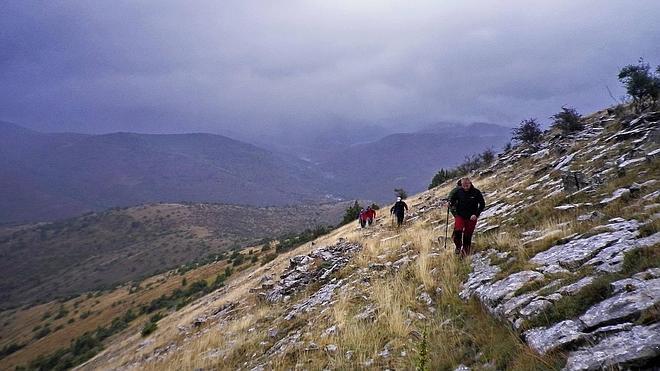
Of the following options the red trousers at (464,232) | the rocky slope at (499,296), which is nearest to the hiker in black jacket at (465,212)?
the red trousers at (464,232)

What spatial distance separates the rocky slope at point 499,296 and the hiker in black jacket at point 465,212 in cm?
35

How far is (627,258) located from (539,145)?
21.3m

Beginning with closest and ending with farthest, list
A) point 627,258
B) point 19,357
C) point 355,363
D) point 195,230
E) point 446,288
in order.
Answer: point 627,258
point 355,363
point 446,288
point 19,357
point 195,230

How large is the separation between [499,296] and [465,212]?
12.9 feet

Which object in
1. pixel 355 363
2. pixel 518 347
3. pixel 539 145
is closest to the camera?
pixel 518 347

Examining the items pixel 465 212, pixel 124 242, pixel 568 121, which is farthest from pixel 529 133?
pixel 124 242

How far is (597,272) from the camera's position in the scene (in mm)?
5195

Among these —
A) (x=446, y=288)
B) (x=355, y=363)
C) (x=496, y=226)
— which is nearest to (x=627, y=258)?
(x=446, y=288)

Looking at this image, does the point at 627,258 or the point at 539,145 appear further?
the point at 539,145

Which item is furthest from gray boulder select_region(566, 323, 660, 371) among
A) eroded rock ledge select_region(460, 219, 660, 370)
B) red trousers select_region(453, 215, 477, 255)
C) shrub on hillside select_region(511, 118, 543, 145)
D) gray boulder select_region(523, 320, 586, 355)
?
shrub on hillside select_region(511, 118, 543, 145)

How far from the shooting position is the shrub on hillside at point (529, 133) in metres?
26.7

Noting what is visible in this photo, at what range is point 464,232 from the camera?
936 centimetres

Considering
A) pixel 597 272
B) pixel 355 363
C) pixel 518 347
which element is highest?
pixel 597 272

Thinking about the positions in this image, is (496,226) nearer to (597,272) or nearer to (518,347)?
(597,272)
